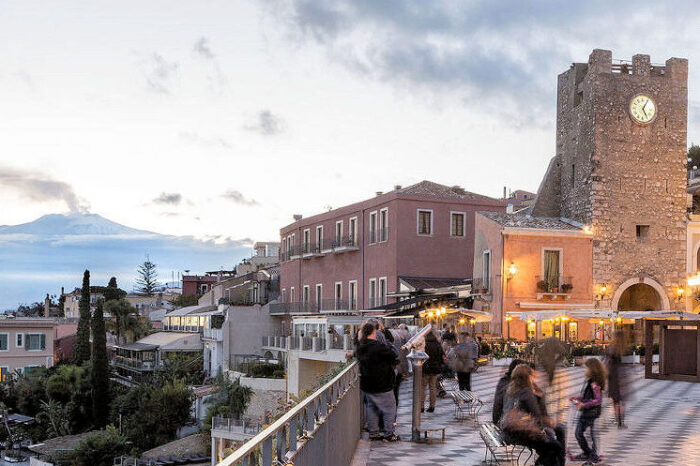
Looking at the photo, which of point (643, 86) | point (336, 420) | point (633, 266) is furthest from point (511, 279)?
point (336, 420)

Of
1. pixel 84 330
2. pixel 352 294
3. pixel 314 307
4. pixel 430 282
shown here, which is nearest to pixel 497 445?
pixel 430 282

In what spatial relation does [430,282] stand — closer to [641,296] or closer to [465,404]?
[641,296]

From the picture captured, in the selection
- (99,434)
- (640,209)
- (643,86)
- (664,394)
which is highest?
(643,86)

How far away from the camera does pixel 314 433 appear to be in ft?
19.6

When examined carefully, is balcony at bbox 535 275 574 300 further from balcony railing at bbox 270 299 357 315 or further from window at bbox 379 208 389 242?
balcony railing at bbox 270 299 357 315

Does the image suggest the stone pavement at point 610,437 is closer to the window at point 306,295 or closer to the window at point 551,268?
the window at point 551,268

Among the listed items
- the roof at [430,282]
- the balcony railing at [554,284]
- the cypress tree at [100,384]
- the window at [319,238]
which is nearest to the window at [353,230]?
the window at [319,238]

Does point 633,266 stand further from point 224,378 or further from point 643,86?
point 224,378

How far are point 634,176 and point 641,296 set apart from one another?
5664 mm

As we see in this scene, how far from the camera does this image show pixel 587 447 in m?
10.4

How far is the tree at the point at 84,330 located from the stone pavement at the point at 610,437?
42.1m

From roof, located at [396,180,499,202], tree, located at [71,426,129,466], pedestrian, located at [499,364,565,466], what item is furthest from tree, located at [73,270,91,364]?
pedestrian, located at [499,364,565,466]

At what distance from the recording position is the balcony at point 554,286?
1379 inches

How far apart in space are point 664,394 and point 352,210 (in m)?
27.9
